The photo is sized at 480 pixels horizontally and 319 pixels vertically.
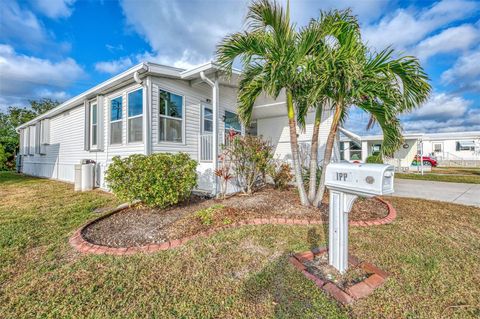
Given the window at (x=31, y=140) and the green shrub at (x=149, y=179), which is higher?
the window at (x=31, y=140)

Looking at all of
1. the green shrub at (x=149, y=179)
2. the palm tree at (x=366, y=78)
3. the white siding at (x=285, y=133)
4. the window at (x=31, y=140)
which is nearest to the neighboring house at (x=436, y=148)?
the white siding at (x=285, y=133)

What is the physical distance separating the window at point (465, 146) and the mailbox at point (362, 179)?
31.3 m

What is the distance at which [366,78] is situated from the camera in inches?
157

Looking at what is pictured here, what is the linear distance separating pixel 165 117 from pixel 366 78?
5.29 meters

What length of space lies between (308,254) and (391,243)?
138 centimetres

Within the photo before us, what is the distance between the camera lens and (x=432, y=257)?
2758 millimetres

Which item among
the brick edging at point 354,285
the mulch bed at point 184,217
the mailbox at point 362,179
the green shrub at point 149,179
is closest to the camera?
the mailbox at point 362,179

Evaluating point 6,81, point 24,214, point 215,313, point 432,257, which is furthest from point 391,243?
point 6,81

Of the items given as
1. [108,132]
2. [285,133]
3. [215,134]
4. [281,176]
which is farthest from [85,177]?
[285,133]

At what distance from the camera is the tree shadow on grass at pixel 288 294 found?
185 centimetres

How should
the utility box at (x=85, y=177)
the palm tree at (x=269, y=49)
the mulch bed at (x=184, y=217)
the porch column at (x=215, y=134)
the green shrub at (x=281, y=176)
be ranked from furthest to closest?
the utility box at (x=85, y=177) < the green shrub at (x=281, y=176) < the porch column at (x=215, y=134) < the palm tree at (x=269, y=49) < the mulch bed at (x=184, y=217)

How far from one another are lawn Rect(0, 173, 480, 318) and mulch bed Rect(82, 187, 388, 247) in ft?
1.47

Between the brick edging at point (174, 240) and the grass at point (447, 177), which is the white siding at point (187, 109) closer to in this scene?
the brick edging at point (174, 240)

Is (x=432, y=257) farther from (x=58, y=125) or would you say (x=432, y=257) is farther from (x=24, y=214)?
(x=58, y=125)
